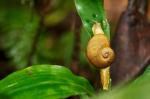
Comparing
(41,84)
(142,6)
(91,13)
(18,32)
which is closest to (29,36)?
(18,32)

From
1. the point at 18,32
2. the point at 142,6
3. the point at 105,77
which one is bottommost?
the point at 18,32

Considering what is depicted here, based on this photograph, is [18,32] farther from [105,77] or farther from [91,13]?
[105,77]

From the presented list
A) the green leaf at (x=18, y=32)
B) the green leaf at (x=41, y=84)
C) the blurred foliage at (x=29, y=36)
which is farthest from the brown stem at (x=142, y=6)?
the green leaf at (x=41, y=84)

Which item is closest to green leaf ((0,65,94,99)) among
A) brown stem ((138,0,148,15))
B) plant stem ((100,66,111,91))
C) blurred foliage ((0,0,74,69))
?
plant stem ((100,66,111,91))

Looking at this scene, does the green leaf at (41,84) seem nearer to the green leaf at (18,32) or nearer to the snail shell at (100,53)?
the snail shell at (100,53)

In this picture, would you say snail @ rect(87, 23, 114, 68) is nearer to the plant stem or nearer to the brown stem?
the plant stem

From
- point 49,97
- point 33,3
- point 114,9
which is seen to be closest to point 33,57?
point 33,3
